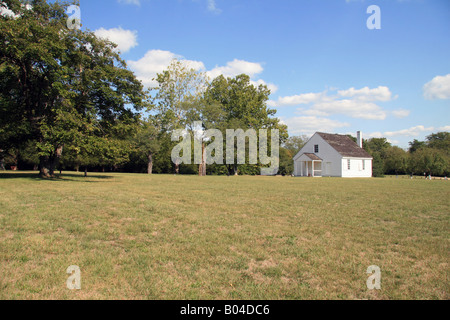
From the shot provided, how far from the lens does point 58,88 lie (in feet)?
55.8

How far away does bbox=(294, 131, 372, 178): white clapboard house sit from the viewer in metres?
42.1

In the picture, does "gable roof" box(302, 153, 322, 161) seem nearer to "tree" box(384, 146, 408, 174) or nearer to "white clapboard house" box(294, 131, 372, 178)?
"white clapboard house" box(294, 131, 372, 178)

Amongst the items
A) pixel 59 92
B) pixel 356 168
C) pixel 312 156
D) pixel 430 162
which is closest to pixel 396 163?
pixel 430 162

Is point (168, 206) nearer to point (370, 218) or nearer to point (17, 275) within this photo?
point (17, 275)

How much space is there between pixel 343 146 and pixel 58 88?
4086cm

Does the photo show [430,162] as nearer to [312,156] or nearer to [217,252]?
[312,156]

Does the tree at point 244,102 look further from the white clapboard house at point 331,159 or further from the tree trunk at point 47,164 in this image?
the tree trunk at point 47,164

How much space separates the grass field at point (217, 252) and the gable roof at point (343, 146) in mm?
36636

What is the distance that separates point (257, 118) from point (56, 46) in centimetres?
3373

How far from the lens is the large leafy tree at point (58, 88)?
17016mm

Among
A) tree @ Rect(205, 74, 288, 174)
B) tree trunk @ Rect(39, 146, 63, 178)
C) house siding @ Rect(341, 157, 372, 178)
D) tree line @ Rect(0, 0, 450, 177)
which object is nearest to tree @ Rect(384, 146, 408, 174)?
house siding @ Rect(341, 157, 372, 178)

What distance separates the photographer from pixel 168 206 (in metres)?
9.04
